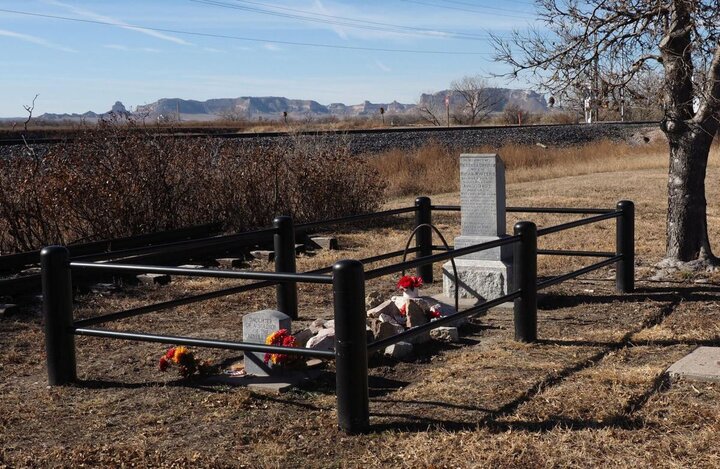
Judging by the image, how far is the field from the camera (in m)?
5.17

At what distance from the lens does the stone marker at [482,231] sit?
9.72 meters

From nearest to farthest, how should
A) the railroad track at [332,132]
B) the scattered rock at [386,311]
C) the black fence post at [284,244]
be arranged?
the scattered rock at [386,311], the black fence post at [284,244], the railroad track at [332,132]

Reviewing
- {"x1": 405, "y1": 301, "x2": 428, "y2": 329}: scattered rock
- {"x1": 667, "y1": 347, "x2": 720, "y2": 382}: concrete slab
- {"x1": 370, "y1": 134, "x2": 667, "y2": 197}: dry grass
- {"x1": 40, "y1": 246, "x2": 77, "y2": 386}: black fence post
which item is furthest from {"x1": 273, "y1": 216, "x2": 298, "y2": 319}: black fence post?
{"x1": 370, "y1": 134, "x2": 667, "y2": 197}: dry grass

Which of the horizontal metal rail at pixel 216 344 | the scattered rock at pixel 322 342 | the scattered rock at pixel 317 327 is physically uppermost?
the horizontal metal rail at pixel 216 344

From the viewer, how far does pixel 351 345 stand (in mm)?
5484

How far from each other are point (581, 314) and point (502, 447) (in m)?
4.13

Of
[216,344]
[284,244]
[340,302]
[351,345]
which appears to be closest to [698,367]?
[351,345]

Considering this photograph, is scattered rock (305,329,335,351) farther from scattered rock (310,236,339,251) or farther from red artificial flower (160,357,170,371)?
scattered rock (310,236,339,251)

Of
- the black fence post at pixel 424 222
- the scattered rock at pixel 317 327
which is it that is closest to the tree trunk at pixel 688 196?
the black fence post at pixel 424 222

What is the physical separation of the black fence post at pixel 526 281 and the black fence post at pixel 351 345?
8.42 feet

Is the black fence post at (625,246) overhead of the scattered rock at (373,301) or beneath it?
overhead

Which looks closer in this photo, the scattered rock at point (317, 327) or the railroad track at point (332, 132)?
the scattered rock at point (317, 327)

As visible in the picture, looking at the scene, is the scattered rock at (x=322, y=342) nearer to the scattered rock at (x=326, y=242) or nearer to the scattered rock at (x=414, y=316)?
the scattered rock at (x=414, y=316)

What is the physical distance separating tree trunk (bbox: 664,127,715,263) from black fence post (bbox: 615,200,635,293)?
1.38 m
